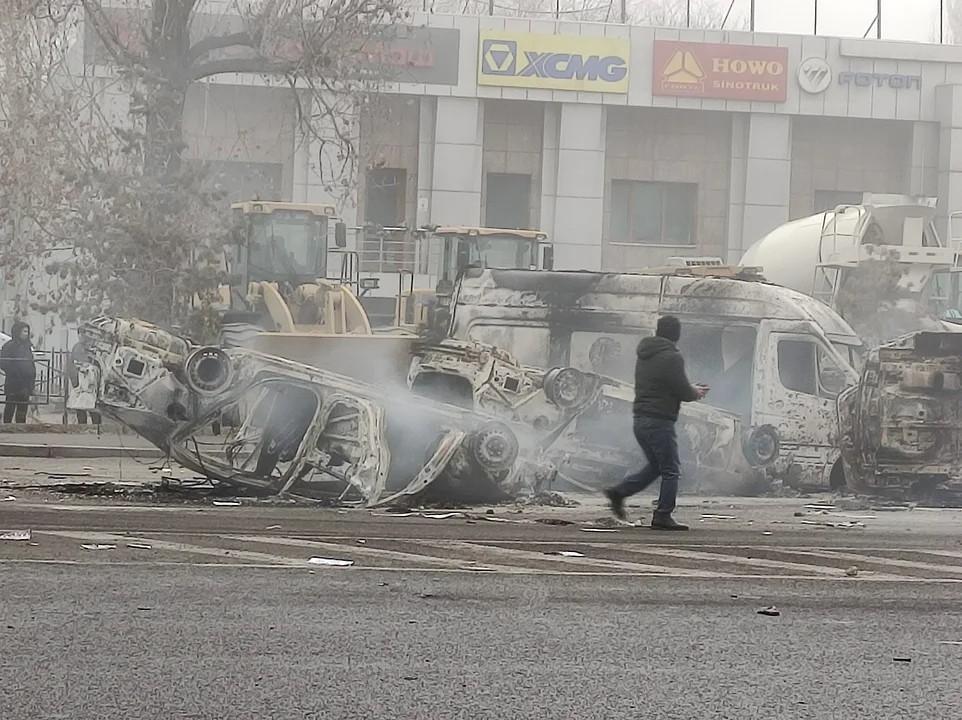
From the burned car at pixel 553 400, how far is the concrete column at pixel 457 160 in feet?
70.4

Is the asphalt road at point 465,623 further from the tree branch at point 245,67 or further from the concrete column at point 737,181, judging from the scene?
the concrete column at point 737,181

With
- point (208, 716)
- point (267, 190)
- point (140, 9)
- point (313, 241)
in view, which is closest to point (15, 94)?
point (140, 9)

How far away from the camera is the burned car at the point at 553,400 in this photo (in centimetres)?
1462

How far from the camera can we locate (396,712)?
5.66 metres

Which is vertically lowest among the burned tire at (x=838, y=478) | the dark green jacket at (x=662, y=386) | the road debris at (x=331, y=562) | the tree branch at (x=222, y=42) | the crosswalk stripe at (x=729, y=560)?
the road debris at (x=331, y=562)

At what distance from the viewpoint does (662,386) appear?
12.6m

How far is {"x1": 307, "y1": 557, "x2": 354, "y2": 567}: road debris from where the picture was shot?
9.45 metres

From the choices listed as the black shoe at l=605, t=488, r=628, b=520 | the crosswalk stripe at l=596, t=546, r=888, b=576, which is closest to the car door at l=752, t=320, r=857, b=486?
the black shoe at l=605, t=488, r=628, b=520

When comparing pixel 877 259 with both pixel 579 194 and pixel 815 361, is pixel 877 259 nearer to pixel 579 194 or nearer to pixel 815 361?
pixel 815 361

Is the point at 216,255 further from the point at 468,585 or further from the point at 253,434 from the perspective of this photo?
the point at 468,585

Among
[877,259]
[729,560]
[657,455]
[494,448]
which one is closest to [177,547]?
[729,560]

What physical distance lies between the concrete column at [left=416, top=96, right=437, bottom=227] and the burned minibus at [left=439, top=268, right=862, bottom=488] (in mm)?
20998

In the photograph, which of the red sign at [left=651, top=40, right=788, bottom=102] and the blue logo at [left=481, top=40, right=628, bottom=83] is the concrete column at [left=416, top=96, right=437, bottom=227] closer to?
the blue logo at [left=481, top=40, right=628, bottom=83]

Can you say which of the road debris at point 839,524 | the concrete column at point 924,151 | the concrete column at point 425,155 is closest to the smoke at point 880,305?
the road debris at point 839,524
